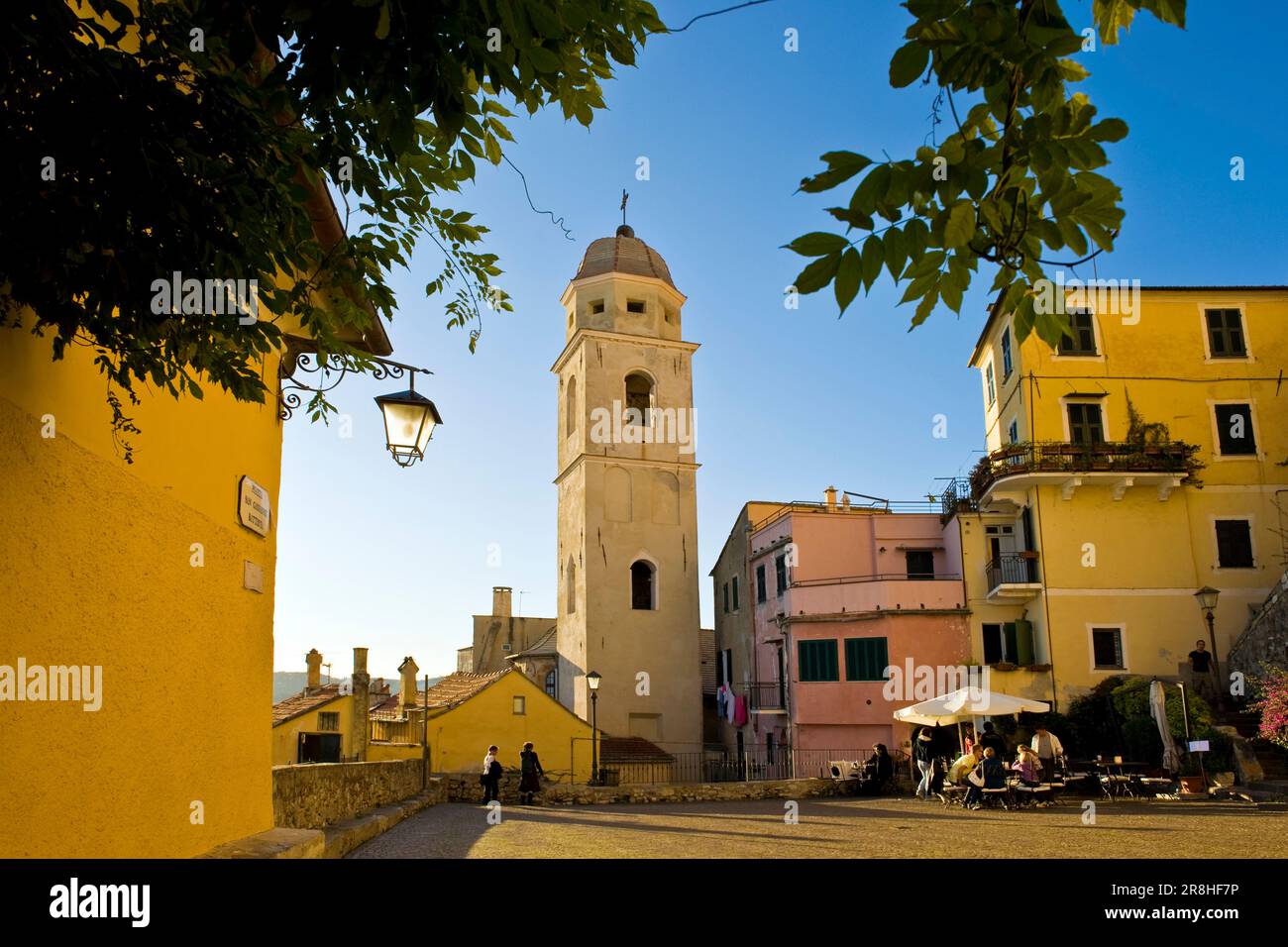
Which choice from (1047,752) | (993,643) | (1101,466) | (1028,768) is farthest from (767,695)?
(1028,768)

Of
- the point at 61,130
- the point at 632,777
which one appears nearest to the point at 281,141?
the point at 61,130

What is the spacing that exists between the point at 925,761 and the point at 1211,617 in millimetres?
7455

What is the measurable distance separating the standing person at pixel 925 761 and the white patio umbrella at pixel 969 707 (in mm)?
442

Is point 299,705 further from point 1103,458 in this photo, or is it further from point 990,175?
point 990,175

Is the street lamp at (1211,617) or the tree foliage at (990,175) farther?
the street lamp at (1211,617)

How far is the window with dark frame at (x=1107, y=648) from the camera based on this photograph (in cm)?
2830

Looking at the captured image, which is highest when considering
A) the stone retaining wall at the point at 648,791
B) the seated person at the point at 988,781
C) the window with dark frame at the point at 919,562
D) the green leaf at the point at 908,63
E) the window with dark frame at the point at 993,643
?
the window with dark frame at the point at 919,562

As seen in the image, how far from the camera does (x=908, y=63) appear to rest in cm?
292

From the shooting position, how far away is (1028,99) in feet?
10.2

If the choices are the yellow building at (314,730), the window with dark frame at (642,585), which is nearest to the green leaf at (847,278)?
the yellow building at (314,730)

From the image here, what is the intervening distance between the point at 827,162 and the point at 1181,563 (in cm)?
3012

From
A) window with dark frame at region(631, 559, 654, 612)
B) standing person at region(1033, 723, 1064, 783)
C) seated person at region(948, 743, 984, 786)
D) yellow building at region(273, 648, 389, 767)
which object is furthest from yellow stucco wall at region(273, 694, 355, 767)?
standing person at region(1033, 723, 1064, 783)

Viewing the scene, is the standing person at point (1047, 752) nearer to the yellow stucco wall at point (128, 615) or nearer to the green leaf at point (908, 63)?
the yellow stucco wall at point (128, 615)
